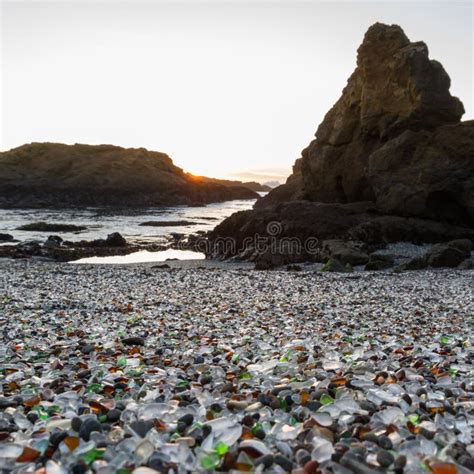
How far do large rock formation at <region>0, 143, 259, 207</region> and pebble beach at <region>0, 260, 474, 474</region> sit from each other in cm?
6914

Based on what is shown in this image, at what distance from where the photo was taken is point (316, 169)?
37.2 metres

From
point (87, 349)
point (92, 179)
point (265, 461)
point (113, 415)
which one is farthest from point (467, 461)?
point (92, 179)

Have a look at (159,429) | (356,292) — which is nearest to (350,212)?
(356,292)

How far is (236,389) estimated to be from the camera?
4434mm

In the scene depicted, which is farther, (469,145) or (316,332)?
(469,145)

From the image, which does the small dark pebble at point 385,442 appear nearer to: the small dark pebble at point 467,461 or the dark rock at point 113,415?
the small dark pebble at point 467,461

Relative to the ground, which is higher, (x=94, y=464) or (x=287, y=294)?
(x=94, y=464)

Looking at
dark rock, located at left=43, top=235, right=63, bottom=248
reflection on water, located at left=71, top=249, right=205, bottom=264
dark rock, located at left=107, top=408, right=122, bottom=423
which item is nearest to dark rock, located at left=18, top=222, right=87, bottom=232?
dark rock, located at left=43, top=235, right=63, bottom=248

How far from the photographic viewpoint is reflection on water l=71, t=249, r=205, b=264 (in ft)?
88.5

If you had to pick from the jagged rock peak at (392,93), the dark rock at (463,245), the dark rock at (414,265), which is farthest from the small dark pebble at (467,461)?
the jagged rock peak at (392,93)

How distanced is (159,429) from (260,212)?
84.5ft

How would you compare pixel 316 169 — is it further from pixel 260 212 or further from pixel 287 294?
pixel 287 294

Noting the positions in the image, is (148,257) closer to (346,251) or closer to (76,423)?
(346,251)

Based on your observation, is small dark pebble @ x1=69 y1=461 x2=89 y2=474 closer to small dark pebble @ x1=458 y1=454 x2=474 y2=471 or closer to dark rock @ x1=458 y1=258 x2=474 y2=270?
small dark pebble @ x1=458 y1=454 x2=474 y2=471
